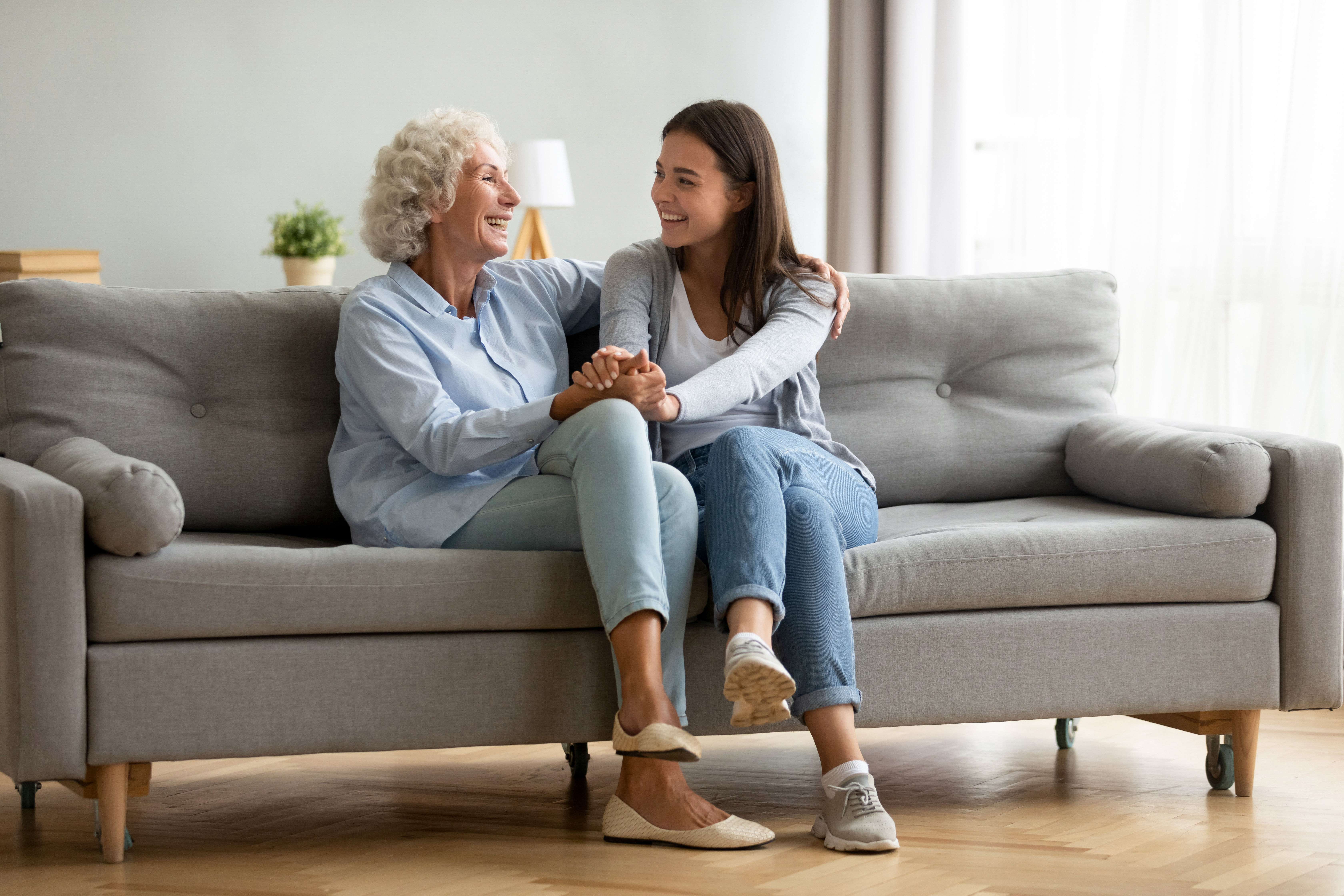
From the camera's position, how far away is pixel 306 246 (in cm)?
422

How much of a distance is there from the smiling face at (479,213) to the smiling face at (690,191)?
247 millimetres

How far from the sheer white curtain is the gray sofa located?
26.1 inches

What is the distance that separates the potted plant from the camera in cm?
422

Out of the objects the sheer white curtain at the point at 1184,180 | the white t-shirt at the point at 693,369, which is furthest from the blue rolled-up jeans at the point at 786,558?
the sheer white curtain at the point at 1184,180

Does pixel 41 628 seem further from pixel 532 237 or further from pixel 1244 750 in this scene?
pixel 532 237

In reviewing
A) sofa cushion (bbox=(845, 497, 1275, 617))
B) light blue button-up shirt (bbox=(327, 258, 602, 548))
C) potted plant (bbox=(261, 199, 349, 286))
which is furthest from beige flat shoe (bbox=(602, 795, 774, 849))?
potted plant (bbox=(261, 199, 349, 286))

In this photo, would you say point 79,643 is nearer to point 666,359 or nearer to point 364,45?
point 666,359

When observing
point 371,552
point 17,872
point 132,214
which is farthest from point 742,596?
point 132,214

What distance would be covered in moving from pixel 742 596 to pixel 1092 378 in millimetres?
1180

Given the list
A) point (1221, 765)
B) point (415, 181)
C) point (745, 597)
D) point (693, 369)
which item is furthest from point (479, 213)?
point (1221, 765)

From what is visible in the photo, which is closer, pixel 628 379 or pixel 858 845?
pixel 858 845

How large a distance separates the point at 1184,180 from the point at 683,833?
Answer: 7.33 feet

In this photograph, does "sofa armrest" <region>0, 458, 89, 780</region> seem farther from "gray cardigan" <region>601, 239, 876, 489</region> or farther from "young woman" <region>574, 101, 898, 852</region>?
"gray cardigan" <region>601, 239, 876, 489</region>

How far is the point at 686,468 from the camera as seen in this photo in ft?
6.94
